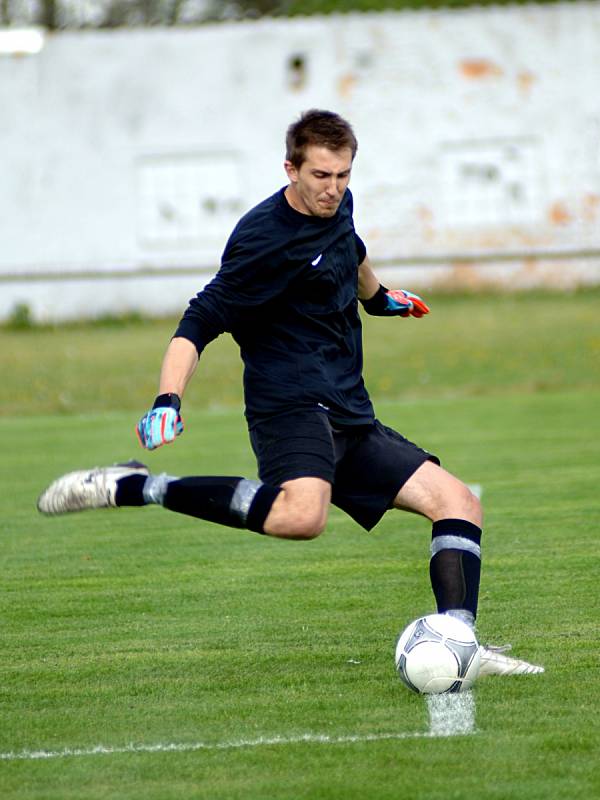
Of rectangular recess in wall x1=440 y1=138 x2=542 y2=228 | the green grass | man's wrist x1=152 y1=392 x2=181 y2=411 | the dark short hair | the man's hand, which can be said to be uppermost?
the dark short hair

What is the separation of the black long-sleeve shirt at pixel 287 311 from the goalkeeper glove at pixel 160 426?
0.40 meters

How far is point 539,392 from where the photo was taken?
17.9 meters

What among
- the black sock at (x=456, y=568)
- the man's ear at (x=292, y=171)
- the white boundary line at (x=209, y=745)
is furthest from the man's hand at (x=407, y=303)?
the white boundary line at (x=209, y=745)

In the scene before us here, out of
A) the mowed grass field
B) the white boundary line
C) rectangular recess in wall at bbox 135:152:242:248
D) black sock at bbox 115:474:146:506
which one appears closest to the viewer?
the mowed grass field

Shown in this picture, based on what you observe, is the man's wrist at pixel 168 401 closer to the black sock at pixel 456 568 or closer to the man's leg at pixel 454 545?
the man's leg at pixel 454 545

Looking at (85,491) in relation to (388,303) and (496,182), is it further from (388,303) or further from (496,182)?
(496,182)

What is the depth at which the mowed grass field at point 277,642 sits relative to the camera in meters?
4.05

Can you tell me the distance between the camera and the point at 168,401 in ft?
16.0

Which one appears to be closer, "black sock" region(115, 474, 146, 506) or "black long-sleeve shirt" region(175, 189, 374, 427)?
"black sock" region(115, 474, 146, 506)

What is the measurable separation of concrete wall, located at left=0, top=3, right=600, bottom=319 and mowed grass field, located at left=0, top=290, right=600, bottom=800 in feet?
52.8

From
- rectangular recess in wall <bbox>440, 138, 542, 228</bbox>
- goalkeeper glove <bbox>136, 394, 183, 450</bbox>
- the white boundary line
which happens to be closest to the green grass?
rectangular recess in wall <bbox>440, 138, 542, 228</bbox>

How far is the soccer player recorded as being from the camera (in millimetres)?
5004

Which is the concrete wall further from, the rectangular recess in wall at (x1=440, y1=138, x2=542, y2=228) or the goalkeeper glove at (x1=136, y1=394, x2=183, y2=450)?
the goalkeeper glove at (x1=136, y1=394, x2=183, y2=450)

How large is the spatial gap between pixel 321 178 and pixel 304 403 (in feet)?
2.69
